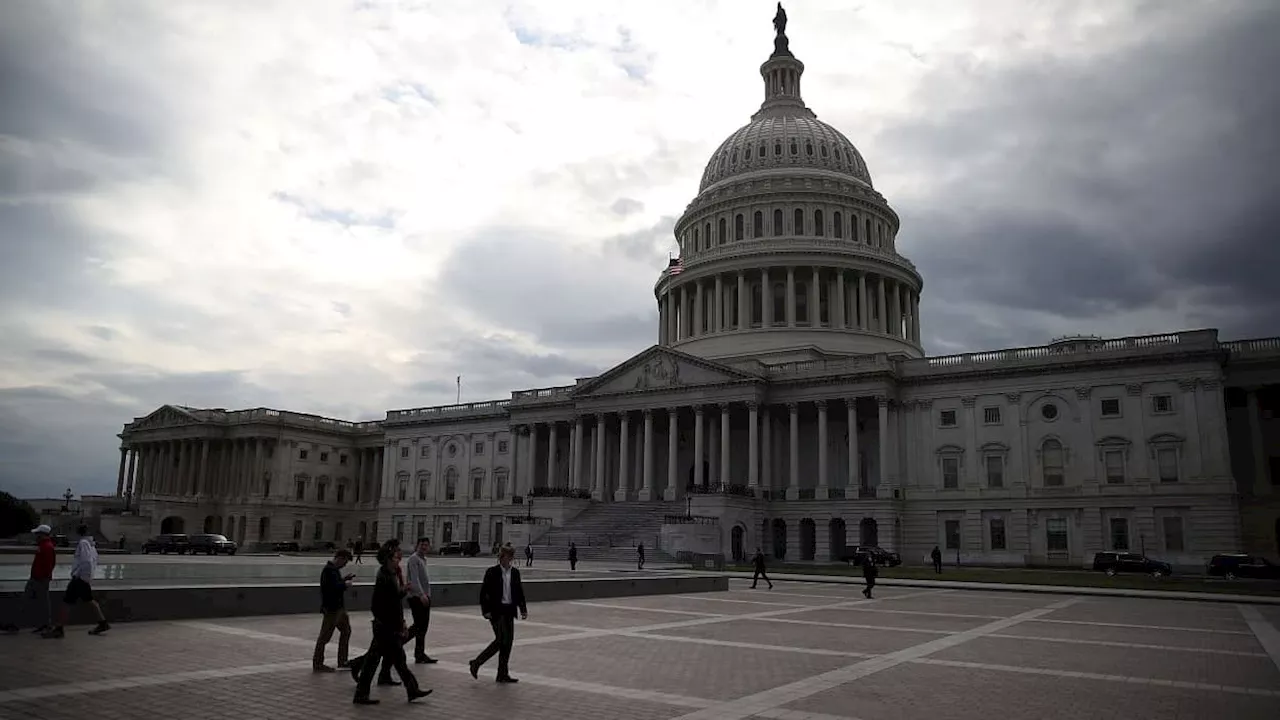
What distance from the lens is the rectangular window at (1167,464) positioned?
202 ft

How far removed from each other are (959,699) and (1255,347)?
63.6m

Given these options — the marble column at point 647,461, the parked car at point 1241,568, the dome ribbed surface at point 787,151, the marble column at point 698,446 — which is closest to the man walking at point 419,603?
the parked car at point 1241,568

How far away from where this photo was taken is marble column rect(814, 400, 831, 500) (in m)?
71.3

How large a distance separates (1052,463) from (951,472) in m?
7.09

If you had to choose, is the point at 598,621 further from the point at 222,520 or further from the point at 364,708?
the point at 222,520

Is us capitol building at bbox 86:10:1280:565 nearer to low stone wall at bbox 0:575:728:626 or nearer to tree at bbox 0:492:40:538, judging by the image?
tree at bbox 0:492:40:538

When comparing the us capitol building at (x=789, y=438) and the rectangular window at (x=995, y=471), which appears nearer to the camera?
the us capitol building at (x=789, y=438)

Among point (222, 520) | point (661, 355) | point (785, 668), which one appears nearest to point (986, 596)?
point (785, 668)

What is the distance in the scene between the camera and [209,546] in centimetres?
7306

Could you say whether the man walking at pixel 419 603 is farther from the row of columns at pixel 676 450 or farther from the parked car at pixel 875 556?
the row of columns at pixel 676 450

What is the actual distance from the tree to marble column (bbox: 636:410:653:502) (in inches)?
2128

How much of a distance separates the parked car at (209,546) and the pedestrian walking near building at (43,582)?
197 feet

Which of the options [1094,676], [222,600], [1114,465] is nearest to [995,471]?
[1114,465]

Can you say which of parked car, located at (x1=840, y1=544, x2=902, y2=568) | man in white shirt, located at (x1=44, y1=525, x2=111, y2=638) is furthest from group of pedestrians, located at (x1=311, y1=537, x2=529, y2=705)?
parked car, located at (x1=840, y1=544, x2=902, y2=568)
